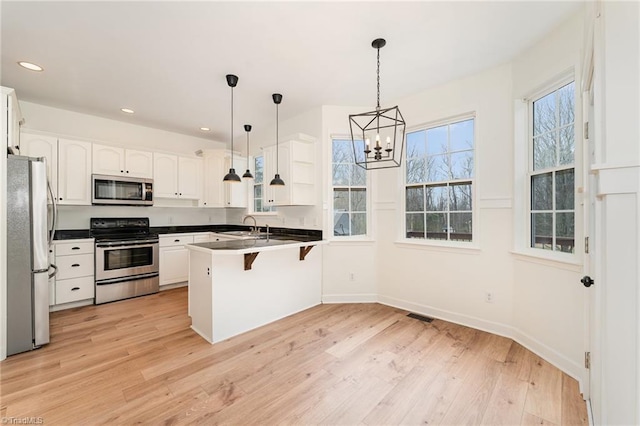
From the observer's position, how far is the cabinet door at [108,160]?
13.0 feet

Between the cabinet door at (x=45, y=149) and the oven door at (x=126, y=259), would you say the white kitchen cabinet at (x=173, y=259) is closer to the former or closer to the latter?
the oven door at (x=126, y=259)

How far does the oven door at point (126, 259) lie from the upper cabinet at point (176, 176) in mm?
934

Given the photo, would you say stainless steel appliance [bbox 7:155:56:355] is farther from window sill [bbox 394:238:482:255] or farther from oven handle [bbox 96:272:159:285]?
window sill [bbox 394:238:482:255]

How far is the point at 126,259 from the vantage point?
4062mm

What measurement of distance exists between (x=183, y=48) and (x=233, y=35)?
1.81 feet

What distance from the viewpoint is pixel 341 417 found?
1697 millimetres

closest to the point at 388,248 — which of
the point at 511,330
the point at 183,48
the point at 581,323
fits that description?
the point at 511,330

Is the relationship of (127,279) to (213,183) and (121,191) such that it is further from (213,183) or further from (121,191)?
(213,183)

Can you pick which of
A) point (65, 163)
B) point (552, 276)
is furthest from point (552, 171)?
point (65, 163)

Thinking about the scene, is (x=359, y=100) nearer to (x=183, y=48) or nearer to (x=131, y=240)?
(x=183, y=48)

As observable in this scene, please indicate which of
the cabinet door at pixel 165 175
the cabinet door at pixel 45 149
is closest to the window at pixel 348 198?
the cabinet door at pixel 165 175

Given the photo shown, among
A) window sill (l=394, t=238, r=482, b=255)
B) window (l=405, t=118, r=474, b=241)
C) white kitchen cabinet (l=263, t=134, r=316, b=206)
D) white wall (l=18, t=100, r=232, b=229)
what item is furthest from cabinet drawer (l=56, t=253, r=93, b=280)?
window (l=405, t=118, r=474, b=241)

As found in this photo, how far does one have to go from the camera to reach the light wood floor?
1726 millimetres

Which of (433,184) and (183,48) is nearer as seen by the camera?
(183,48)
